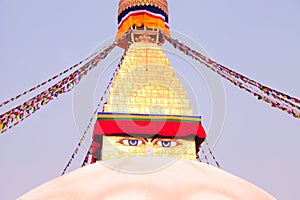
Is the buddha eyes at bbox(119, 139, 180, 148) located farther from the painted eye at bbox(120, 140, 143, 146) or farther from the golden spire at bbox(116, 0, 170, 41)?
the golden spire at bbox(116, 0, 170, 41)

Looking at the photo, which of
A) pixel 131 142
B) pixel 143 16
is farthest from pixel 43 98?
pixel 143 16

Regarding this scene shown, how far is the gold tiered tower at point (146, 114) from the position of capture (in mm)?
7602

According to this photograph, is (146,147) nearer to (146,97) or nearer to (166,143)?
(166,143)

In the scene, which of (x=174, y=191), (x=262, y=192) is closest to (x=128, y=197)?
(x=174, y=191)

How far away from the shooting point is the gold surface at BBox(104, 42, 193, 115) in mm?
8133

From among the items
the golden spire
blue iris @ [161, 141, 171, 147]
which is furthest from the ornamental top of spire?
Result: blue iris @ [161, 141, 171, 147]

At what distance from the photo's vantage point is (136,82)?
862 cm

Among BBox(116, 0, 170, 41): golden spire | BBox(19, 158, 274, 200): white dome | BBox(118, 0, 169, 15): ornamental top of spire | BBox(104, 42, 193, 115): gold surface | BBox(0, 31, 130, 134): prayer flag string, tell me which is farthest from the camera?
BBox(118, 0, 169, 15): ornamental top of spire

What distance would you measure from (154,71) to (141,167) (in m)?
7.35

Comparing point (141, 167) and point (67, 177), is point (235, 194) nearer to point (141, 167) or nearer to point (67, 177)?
point (141, 167)

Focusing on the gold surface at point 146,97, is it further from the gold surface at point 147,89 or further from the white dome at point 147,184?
the white dome at point 147,184

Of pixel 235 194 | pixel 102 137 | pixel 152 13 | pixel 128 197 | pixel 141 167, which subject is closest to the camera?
pixel 128 197

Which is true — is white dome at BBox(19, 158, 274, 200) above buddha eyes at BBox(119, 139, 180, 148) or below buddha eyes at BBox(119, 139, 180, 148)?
above

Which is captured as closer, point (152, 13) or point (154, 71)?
point (154, 71)
